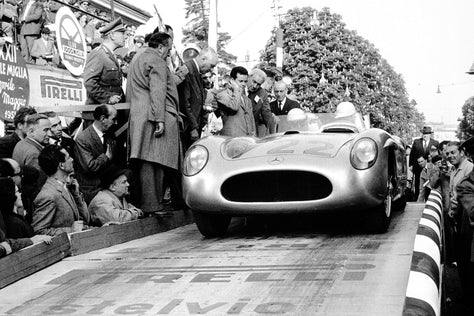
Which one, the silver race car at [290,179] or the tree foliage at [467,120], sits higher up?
the tree foliage at [467,120]

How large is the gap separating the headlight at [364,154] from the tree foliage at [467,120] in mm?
76616

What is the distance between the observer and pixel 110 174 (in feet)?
22.6

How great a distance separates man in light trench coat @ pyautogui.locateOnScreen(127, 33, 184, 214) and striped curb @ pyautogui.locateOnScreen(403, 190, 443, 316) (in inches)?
101

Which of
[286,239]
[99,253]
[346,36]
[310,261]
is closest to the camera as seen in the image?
[310,261]

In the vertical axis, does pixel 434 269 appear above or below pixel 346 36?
below

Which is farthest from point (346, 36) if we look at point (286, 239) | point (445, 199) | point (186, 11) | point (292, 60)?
point (286, 239)

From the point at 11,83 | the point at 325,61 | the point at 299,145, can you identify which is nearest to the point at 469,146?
the point at 299,145

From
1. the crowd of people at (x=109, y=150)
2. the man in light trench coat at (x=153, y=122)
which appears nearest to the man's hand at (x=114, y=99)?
the crowd of people at (x=109, y=150)

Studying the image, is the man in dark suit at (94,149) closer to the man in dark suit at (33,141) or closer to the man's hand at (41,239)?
the man in dark suit at (33,141)

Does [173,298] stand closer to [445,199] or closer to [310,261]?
[310,261]

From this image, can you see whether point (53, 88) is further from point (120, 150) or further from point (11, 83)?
point (120, 150)

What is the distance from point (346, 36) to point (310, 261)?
4906 centimetres

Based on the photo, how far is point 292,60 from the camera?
1972 inches

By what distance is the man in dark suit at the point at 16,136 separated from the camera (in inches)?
260
